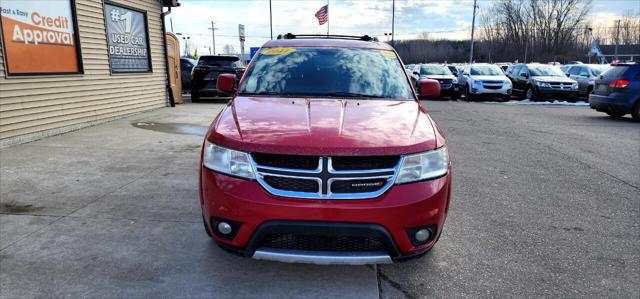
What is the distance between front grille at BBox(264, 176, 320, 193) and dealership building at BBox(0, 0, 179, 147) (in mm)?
6014

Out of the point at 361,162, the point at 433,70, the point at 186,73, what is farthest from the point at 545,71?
the point at 361,162

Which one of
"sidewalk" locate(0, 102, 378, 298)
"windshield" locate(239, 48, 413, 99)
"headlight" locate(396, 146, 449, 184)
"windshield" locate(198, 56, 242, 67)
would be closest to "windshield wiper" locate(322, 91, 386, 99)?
"windshield" locate(239, 48, 413, 99)

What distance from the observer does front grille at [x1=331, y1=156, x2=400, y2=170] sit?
245 cm

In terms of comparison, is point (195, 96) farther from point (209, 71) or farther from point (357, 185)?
point (357, 185)

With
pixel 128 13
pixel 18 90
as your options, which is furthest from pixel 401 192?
pixel 128 13

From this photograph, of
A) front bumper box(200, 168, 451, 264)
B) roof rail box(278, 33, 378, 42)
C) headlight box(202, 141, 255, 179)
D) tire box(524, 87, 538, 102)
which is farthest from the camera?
tire box(524, 87, 538, 102)

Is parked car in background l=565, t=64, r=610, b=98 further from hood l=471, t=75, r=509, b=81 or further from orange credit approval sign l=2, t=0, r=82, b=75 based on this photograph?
orange credit approval sign l=2, t=0, r=82, b=75

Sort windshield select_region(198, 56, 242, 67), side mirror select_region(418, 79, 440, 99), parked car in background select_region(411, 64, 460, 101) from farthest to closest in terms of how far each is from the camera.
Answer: parked car in background select_region(411, 64, 460, 101) < windshield select_region(198, 56, 242, 67) < side mirror select_region(418, 79, 440, 99)

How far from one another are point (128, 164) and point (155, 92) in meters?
6.34

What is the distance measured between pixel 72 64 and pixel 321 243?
7.59m

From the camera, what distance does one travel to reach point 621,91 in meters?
10.9

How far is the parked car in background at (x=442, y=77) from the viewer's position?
18516 millimetres

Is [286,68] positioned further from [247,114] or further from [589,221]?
[589,221]

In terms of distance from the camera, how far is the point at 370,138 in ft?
8.40
